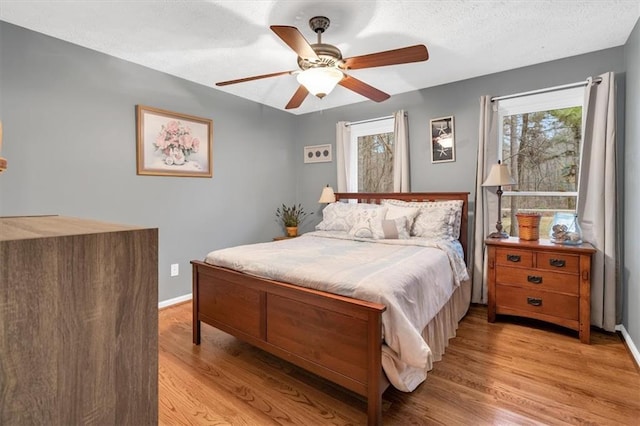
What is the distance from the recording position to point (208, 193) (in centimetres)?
361

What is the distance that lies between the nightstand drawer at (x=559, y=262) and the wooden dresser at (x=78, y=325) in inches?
116

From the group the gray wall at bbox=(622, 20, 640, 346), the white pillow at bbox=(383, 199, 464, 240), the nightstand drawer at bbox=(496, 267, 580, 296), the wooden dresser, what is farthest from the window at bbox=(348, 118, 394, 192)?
the wooden dresser

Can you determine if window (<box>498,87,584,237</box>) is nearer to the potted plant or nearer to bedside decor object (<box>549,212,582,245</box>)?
bedside decor object (<box>549,212,582,245</box>)

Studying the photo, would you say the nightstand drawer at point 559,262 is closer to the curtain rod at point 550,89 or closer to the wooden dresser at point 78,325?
the curtain rod at point 550,89

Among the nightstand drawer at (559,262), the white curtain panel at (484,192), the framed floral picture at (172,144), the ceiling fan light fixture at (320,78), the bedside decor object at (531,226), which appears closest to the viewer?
the ceiling fan light fixture at (320,78)

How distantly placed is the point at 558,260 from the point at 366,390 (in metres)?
2.00

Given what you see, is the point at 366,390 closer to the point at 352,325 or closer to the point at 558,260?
the point at 352,325

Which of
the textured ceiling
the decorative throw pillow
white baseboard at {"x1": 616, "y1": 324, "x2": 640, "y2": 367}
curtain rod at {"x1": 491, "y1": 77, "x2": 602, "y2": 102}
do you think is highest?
the textured ceiling

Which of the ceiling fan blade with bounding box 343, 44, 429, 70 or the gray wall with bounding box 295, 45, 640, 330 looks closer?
the ceiling fan blade with bounding box 343, 44, 429, 70

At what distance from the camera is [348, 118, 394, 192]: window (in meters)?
4.03

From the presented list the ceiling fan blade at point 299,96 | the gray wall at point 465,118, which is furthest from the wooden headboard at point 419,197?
the ceiling fan blade at point 299,96

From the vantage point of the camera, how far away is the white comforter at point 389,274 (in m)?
1.56

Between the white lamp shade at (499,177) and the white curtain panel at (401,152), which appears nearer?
the white lamp shade at (499,177)

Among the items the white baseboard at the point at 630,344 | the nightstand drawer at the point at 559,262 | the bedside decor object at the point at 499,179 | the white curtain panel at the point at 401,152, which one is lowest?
the white baseboard at the point at 630,344
